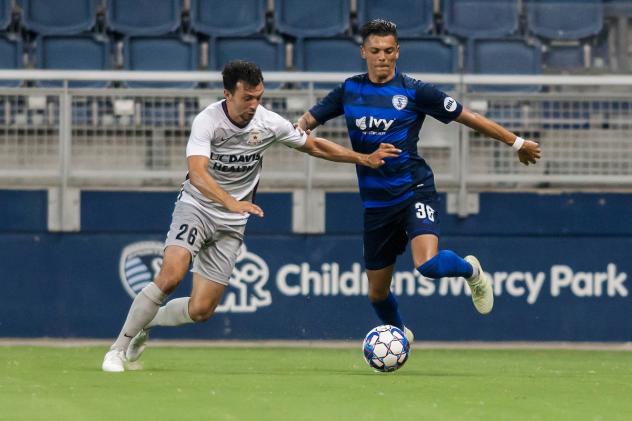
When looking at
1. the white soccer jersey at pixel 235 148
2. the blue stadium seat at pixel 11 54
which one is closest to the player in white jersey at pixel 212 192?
the white soccer jersey at pixel 235 148

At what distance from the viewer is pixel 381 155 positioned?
8.58 metres

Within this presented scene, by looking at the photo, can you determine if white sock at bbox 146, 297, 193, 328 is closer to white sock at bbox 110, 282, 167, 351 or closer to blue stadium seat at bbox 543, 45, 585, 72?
white sock at bbox 110, 282, 167, 351

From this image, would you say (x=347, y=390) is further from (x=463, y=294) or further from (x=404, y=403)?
(x=463, y=294)

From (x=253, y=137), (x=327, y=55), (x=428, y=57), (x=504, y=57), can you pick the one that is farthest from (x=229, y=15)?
(x=253, y=137)

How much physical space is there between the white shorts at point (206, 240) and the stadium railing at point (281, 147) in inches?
131

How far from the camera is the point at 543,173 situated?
1238cm

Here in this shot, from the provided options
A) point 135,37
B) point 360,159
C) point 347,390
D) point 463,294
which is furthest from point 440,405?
point 135,37

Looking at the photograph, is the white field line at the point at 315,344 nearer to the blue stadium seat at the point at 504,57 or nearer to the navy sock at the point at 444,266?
the navy sock at the point at 444,266

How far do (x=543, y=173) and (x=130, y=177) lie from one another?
3762 millimetres

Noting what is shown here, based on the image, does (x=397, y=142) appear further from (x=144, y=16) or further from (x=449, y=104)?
(x=144, y=16)

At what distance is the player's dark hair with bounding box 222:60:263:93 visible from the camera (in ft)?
27.1

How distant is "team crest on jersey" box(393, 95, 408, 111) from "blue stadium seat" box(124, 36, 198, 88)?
6241mm

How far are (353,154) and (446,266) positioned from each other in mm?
935

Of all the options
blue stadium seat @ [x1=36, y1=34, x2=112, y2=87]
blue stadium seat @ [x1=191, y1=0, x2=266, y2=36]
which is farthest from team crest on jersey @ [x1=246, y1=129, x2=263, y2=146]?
blue stadium seat @ [x1=191, y1=0, x2=266, y2=36]
